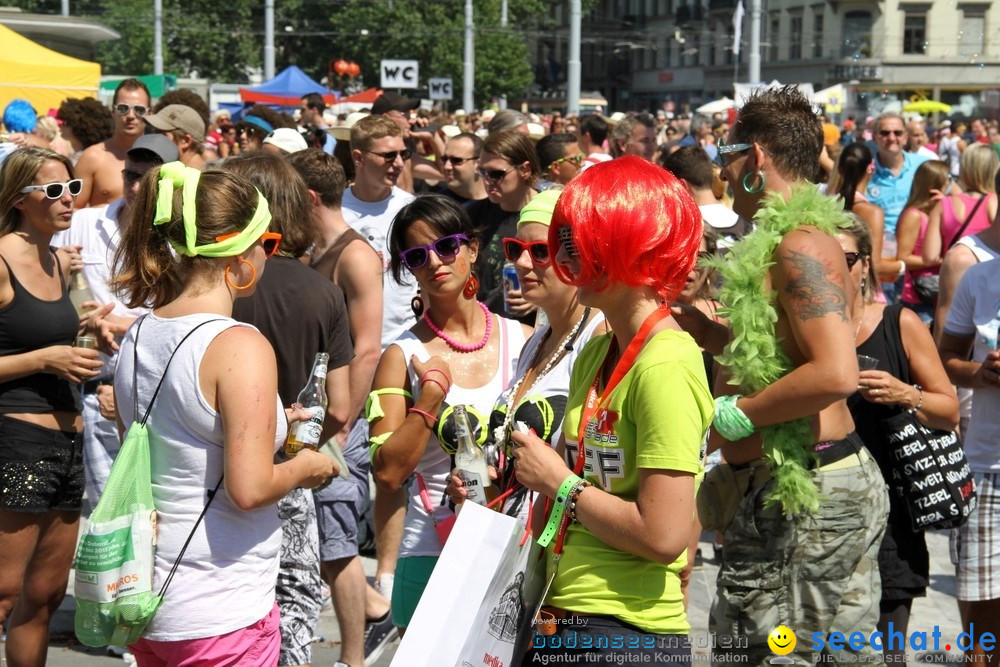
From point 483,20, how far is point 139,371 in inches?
2422

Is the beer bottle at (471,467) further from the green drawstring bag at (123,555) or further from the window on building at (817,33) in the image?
the window on building at (817,33)

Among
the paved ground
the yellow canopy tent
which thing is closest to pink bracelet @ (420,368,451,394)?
the paved ground

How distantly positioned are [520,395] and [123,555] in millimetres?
1081

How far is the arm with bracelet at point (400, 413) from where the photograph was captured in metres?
3.35

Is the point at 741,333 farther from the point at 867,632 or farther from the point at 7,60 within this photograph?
the point at 7,60

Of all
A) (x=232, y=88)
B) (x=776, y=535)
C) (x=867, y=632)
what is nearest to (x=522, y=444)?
(x=776, y=535)

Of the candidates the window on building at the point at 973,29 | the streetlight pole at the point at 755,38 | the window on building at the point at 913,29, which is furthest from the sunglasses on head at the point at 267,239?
the window on building at the point at 913,29

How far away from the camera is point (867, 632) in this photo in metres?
3.28

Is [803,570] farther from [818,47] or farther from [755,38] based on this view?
[818,47]

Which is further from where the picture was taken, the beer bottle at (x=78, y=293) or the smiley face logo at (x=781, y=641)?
the beer bottle at (x=78, y=293)

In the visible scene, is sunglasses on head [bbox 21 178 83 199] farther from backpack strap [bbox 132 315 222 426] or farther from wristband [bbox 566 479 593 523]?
wristband [bbox 566 479 593 523]

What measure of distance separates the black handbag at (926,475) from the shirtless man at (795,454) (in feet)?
1.17

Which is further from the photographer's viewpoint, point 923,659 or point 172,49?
point 172,49

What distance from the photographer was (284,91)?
2967cm
